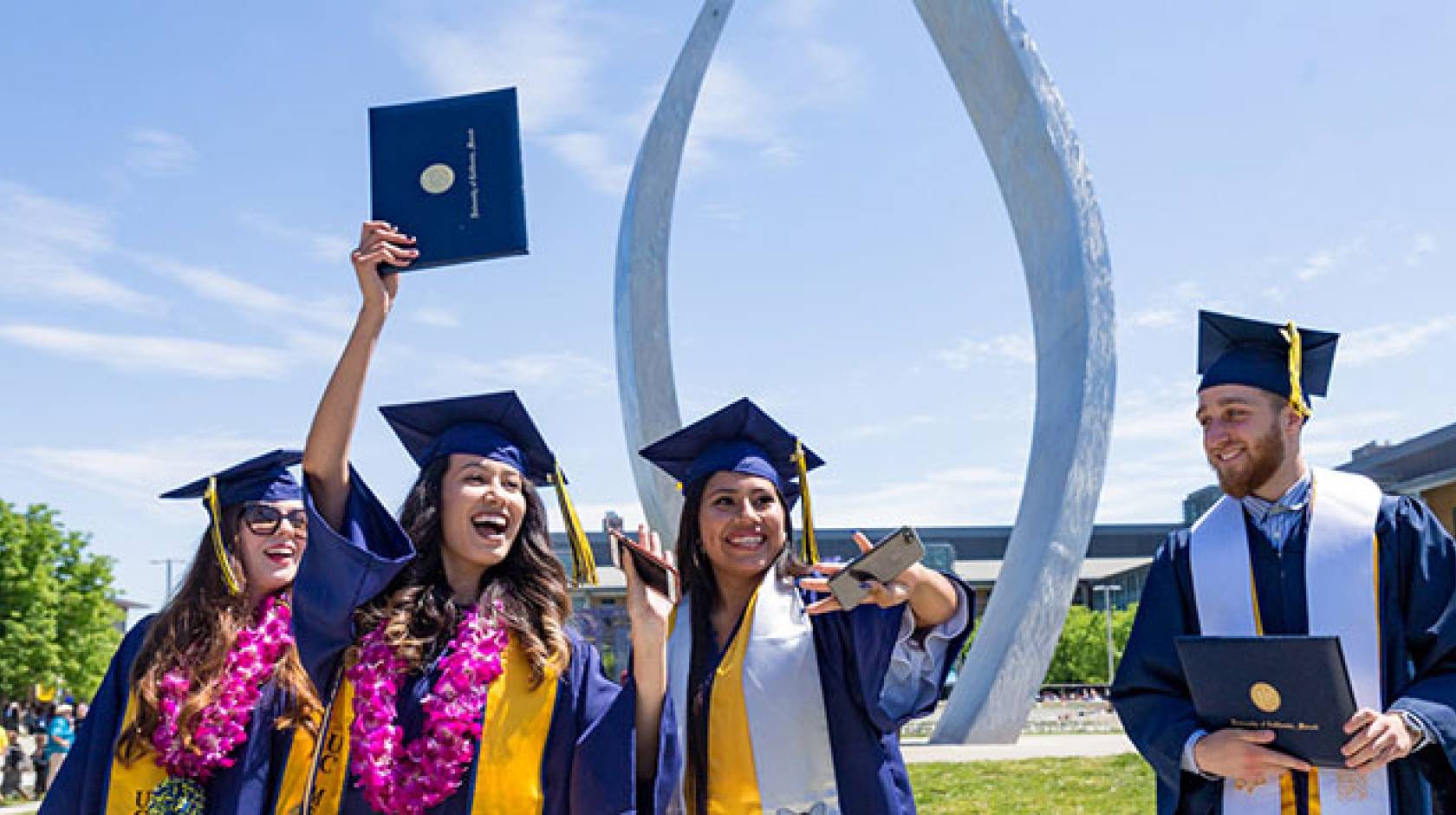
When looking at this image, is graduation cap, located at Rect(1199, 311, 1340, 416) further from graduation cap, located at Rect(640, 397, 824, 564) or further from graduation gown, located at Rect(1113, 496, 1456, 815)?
graduation cap, located at Rect(640, 397, 824, 564)

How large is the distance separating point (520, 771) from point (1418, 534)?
7.35ft

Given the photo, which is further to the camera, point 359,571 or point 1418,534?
point 1418,534

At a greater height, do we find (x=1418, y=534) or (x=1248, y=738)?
(x=1418, y=534)

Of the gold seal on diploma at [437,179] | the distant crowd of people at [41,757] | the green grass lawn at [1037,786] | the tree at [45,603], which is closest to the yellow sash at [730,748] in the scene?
the gold seal on diploma at [437,179]

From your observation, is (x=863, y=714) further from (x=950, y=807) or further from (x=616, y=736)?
(x=950, y=807)

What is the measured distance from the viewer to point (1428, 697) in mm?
3217

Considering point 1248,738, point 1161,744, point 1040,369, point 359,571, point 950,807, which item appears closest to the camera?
point 359,571

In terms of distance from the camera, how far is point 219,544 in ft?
12.3

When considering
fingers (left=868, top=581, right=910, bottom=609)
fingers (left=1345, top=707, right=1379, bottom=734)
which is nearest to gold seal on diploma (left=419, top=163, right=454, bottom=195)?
fingers (left=868, top=581, right=910, bottom=609)

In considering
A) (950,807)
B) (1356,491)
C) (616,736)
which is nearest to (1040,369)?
(950,807)

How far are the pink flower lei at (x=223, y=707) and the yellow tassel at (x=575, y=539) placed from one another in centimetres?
71

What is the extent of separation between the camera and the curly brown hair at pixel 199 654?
11.3 feet

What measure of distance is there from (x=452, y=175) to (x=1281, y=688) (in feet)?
7.25

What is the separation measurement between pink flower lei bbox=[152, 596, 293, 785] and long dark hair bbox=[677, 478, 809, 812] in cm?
98
